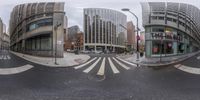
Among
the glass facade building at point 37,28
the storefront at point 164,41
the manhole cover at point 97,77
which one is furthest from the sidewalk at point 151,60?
the glass facade building at point 37,28

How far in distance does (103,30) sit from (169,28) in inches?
25.5

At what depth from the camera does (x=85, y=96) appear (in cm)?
180

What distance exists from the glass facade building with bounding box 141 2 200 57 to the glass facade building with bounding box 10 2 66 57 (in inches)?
32.7

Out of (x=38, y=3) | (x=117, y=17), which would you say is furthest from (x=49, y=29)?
(x=117, y=17)

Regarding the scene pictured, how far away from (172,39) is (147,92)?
666 mm

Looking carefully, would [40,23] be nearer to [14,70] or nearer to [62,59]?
Answer: [62,59]

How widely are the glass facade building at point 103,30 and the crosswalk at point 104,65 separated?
20 centimetres

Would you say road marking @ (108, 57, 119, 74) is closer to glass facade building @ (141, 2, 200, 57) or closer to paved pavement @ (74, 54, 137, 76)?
paved pavement @ (74, 54, 137, 76)

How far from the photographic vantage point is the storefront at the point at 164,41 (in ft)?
4.93

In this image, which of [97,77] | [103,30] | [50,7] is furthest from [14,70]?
[103,30]

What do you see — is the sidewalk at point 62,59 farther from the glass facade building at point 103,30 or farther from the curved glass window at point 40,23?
the curved glass window at point 40,23

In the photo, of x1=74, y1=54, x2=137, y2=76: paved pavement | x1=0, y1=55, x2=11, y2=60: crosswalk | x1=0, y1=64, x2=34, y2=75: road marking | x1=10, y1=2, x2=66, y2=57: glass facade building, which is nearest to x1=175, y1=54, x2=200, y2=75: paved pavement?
x1=74, y1=54, x2=137, y2=76: paved pavement

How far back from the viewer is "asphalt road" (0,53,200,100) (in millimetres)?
1799

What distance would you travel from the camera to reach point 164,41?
5.07 feet
